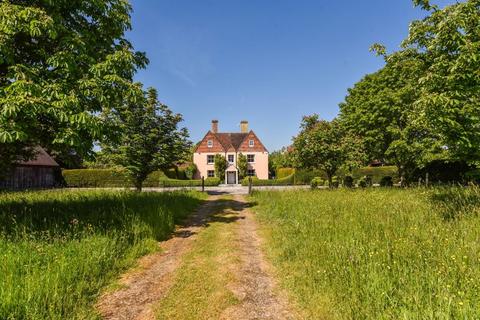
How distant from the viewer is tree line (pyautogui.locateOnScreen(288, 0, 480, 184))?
657cm

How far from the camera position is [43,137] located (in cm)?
764

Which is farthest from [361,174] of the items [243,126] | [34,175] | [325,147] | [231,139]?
[34,175]

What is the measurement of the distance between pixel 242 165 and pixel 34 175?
98.7 ft

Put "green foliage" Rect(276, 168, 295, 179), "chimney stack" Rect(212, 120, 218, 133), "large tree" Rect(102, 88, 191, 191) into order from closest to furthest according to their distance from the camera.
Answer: "large tree" Rect(102, 88, 191, 191)
"green foliage" Rect(276, 168, 295, 179)
"chimney stack" Rect(212, 120, 218, 133)

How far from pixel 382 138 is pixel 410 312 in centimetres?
2011

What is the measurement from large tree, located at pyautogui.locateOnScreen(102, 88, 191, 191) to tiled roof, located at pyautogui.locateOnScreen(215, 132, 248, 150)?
1239 inches

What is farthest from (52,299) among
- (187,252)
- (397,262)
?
(397,262)

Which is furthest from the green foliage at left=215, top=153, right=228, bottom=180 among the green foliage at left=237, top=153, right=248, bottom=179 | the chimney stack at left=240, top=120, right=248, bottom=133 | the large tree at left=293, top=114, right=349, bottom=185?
the large tree at left=293, top=114, right=349, bottom=185

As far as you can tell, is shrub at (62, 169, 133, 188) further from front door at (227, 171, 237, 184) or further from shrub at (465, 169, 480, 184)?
shrub at (465, 169, 480, 184)

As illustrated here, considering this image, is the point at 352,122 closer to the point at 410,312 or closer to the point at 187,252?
the point at 187,252

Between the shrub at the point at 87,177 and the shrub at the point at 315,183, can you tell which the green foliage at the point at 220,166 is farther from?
the shrub at the point at 315,183

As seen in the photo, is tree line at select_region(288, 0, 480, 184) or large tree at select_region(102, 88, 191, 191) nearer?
tree line at select_region(288, 0, 480, 184)

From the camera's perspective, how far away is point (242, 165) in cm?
4778

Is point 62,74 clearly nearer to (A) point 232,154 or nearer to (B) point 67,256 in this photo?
(B) point 67,256
